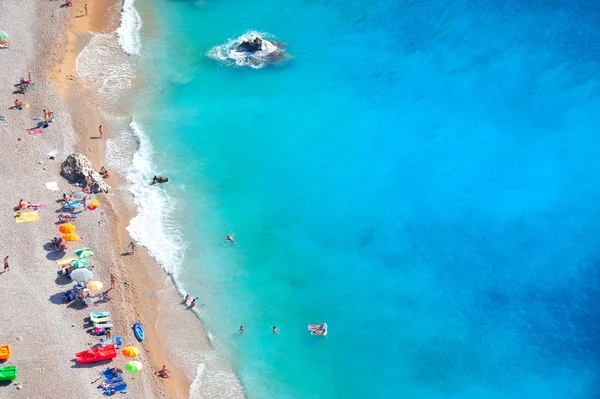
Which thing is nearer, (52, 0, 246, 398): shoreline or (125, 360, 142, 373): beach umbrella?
(125, 360, 142, 373): beach umbrella

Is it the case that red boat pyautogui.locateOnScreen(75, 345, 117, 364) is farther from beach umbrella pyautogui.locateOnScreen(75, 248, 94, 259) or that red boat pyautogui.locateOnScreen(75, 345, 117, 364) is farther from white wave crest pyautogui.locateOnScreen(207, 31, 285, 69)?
white wave crest pyautogui.locateOnScreen(207, 31, 285, 69)

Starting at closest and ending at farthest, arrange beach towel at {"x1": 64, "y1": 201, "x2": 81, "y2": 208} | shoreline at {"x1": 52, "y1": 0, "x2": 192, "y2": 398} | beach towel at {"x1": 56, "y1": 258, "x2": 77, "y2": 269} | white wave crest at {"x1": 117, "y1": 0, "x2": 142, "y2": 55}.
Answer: shoreline at {"x1": 52, "y1": 0, "x2": 192, "y2": 398}, beach towel at {"x1": 56, "y1": 258, "x2": 77, "y2": 269}, beach towel at {"x1": 64, "y1": 201, "x2": 81, "y2": 208}, white wave crest at {"x1": 117, "y1": 0, "x2": 142, "y2": 55}

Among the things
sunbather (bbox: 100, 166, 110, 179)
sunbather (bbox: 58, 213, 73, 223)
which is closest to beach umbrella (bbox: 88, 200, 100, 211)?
sunbather (bbox: 58, 213, 73, 223)

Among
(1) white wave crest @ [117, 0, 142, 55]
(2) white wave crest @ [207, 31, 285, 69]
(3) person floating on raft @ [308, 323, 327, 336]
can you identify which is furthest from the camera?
(1) white wave crest @ [117, 0, 142, 55]

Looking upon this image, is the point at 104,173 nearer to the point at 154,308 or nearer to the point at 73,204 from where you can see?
the point at 73,204

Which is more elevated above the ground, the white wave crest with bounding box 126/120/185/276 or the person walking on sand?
the white wave crest with bounding box 126/120/185/276

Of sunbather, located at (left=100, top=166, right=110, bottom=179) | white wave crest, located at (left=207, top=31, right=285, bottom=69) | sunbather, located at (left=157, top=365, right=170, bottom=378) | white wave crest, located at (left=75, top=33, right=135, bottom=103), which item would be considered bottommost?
sunbather, located at (left=157, top=365, right=170, bottom=378)

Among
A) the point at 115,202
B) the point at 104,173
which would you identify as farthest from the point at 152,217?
the point at 104,173
